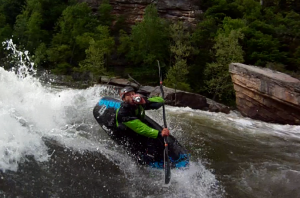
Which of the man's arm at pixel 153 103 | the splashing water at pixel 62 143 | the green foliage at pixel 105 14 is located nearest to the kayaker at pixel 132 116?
the man's arm at pixel 153 103

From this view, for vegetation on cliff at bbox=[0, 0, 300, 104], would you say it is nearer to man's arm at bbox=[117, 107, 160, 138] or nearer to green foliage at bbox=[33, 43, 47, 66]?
green foliage at bbox=[33, 43, 47, 66]

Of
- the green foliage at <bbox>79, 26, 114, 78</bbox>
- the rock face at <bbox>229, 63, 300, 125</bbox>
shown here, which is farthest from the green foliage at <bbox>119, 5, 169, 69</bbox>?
the rock face at <bbox>229, 63, 300, 125</bbox>

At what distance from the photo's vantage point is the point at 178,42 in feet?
68.1

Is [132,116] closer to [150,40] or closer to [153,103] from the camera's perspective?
[153,103]

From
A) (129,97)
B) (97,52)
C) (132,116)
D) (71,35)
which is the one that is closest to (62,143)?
(132,116)

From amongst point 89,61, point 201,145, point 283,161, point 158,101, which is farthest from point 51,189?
point 89,61

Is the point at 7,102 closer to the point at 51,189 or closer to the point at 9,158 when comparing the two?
the point at 9,158

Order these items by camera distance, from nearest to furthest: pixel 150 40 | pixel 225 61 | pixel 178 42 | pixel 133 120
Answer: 1. pixel 133 120
2. pixel 225 61
3. pixel 178 42
4. pixel 150 40

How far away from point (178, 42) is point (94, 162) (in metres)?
16.9

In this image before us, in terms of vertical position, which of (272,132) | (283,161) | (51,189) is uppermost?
(51,189)

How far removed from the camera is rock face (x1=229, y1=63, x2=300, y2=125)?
11719 millimetres

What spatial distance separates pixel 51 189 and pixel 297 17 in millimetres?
24635

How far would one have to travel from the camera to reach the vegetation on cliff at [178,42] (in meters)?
19.6

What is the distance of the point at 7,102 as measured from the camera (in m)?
6.28
